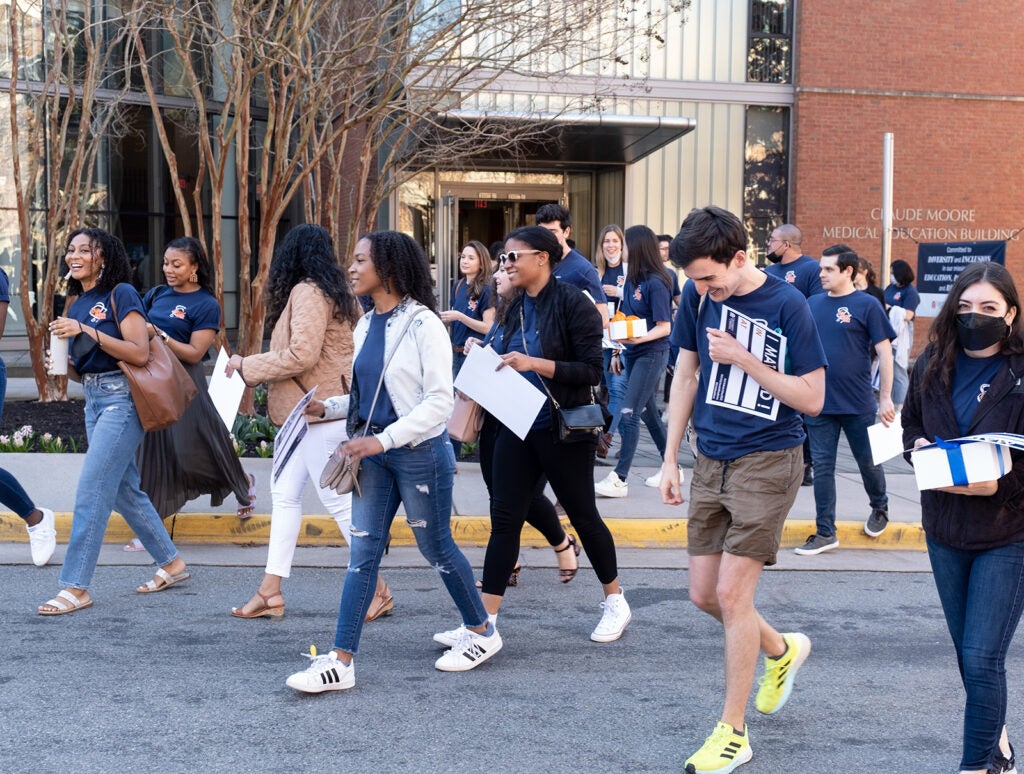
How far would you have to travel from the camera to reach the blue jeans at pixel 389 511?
15.1 ft

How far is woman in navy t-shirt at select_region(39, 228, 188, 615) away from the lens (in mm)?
5660

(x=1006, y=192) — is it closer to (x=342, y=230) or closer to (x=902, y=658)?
(x=342, y=230)

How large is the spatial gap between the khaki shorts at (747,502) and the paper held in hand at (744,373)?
0.57 ft

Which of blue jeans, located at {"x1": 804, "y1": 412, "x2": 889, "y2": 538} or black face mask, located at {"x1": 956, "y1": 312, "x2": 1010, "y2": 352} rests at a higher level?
black face mask, located at {"x1": 956, "y1": 312, "x2": 1010, "y2": 352}

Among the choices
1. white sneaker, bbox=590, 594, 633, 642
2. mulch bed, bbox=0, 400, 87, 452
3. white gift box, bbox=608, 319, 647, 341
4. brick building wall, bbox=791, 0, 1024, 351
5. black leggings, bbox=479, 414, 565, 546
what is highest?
brick building wall, bbox=791, 0, 1024, 351

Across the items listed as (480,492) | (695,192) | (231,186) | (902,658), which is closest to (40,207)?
(231,186)

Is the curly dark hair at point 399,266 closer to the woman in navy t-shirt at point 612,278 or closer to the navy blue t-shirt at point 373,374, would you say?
the navy blue t-shirt at point 373,374

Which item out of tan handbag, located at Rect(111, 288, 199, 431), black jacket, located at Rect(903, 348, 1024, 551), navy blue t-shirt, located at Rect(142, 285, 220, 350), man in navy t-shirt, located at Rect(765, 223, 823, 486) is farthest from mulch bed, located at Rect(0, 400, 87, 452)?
black jacket, located at Rect(903, 348, 1024, 551)

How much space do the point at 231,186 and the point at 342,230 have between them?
350 centimetres

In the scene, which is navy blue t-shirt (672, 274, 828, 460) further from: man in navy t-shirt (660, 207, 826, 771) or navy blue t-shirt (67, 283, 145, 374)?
navy blue t-shirt (67, 283, 145, 374)

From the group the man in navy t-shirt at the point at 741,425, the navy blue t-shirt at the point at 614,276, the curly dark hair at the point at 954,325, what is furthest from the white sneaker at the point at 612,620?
the navy blue t-shirt at the point at 614,276

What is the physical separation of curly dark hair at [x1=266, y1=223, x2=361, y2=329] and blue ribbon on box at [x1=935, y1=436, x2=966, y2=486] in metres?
3.00

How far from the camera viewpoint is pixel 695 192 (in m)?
19.9

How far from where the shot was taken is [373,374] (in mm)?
4605
